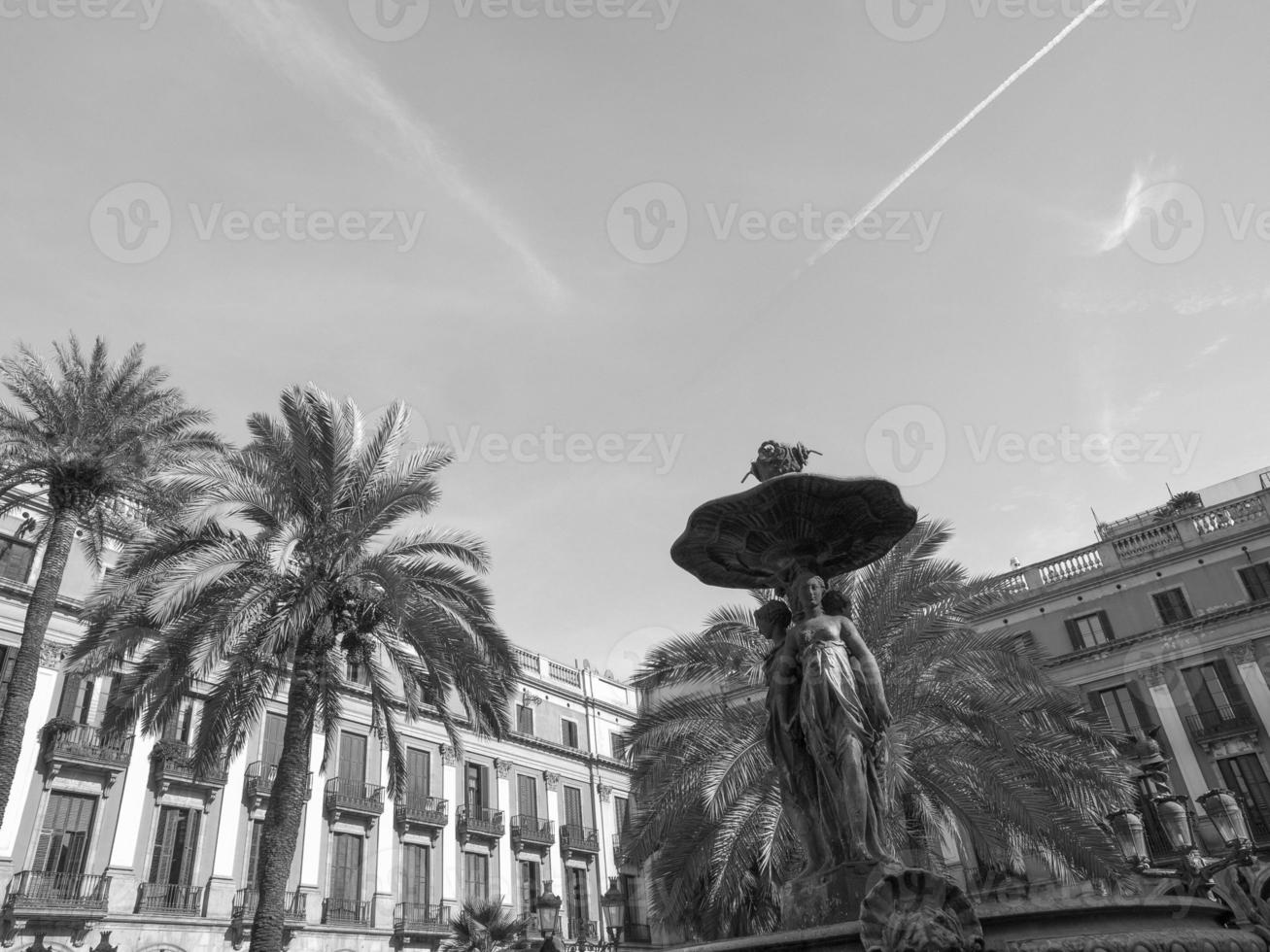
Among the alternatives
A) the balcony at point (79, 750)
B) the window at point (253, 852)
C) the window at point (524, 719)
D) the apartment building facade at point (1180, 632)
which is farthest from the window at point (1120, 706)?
the balcony at point (79, 750)

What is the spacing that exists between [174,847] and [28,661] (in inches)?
485

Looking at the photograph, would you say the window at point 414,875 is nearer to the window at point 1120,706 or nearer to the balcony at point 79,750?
the balcony at point 79,750

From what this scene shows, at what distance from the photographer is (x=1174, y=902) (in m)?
3.64

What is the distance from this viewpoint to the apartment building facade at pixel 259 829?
21.9m

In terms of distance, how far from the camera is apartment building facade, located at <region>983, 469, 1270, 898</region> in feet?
81.2

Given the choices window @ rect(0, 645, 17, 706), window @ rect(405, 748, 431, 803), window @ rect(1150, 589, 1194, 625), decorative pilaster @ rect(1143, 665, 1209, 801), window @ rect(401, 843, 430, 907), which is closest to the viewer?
window @ rect(0, 645, 17, 706)

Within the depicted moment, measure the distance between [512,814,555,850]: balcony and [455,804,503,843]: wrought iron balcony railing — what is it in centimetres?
85

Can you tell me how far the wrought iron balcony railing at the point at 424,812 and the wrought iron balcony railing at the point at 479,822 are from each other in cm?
64

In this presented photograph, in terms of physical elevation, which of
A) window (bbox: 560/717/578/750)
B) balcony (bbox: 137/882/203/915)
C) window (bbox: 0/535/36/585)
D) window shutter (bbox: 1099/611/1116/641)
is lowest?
balcony (bbox: 137/882/203/915)

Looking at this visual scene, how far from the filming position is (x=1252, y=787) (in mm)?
24141

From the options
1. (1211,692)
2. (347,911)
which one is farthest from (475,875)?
(1211,692)

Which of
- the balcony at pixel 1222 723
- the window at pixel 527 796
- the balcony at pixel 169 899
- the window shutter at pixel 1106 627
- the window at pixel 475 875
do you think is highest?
the window shutter at pixel 1106 627

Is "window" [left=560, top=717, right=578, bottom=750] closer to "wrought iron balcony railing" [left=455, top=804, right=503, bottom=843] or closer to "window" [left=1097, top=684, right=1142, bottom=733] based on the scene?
"wrought iron balcony railing" [left=455, top=804, right=503, bottom=843]

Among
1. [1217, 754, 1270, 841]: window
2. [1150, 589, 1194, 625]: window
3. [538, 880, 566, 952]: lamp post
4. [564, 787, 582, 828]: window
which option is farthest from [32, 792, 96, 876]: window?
[1150, 589, 1194, 625]: window
